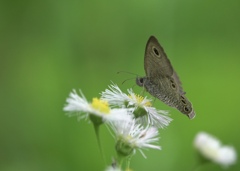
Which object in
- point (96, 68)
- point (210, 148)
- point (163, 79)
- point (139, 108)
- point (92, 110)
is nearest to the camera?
point (210, 148)

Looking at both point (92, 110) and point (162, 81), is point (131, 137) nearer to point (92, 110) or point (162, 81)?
point (92, 110)

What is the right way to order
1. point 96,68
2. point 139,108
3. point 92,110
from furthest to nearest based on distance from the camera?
point 96,68 → point 139,108 → point 92,110

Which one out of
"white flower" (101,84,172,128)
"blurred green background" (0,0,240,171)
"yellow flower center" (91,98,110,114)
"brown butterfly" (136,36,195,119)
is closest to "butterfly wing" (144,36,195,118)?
"brown butterfly" (136,36,195,119)

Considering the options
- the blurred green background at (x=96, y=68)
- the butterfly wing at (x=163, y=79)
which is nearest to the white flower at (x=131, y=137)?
the butterfly wing at (x=163, y=79)

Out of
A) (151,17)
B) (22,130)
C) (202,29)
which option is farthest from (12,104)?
(202,29)

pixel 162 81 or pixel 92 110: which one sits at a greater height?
pixel 162 81

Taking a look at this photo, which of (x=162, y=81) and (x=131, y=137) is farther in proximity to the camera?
(x=162, y=81)

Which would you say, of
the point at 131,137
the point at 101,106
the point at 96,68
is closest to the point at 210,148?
the point at 131,137

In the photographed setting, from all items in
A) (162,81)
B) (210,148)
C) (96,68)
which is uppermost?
(96,68)
